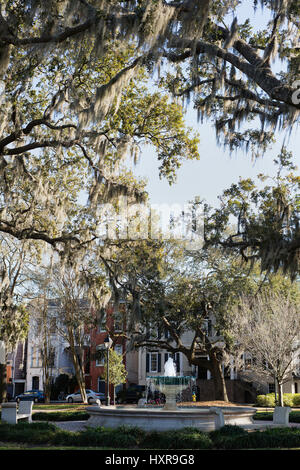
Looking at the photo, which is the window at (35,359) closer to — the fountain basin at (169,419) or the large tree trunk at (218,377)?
the large tree trunk at (218,377)

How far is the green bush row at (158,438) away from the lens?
10.8 metres

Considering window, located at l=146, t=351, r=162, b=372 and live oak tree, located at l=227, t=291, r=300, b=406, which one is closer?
live oak tree, located at l=227, t=291, r=300, b=406

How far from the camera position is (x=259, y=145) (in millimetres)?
12664

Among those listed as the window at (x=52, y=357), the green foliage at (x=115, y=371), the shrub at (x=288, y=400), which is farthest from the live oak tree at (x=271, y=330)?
the window at (x=52, y=357)

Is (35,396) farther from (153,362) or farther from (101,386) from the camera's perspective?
(153,362)

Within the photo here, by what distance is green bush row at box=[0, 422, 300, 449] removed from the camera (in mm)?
10770

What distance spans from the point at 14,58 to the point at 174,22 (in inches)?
197

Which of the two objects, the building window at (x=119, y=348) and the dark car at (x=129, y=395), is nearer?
the dark car at (x=129, y=395)

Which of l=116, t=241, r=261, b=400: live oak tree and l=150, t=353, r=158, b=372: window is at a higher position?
l=116, t=241, r=261, b=400: live oak tree

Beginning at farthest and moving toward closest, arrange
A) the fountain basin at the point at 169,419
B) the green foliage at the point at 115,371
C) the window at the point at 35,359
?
the window at the point at 35,359 → the green foliage at the point at 115,371 → the fountain basin at the point at 169,419

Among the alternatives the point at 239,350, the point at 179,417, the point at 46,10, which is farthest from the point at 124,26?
the point at 239,350

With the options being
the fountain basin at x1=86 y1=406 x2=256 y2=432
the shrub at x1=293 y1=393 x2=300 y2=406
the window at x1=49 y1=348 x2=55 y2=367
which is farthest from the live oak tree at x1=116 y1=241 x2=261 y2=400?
the window at x1=49 y1=348 x2=55 y2=367

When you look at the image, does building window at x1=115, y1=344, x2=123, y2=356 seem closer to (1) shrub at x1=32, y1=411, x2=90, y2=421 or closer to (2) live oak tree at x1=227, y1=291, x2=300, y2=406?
(2) live oak tree at x1=227, y1=291, x2=300, y2=406
